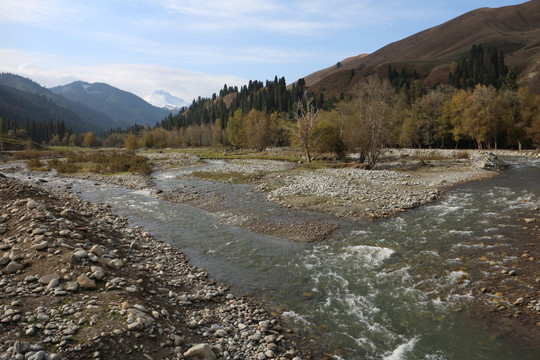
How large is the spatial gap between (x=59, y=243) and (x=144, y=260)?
3.47 m

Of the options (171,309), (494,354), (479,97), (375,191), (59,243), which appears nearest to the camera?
(494,354)

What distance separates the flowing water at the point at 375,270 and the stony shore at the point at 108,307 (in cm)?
139

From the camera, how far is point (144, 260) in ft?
44.8

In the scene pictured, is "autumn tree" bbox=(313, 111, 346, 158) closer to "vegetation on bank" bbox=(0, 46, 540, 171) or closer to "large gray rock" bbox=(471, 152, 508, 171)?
"vegetation on bank" bbox=(0, 46, 540, 171)

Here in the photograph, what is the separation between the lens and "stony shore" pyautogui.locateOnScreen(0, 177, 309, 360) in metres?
6.99

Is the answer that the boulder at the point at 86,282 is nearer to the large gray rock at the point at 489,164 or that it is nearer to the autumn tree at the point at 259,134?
the large gray rock at the point at 489,164

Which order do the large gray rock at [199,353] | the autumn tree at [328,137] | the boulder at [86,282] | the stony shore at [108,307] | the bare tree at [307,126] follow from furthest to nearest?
the autumn tree at [328,137] < the bare tree at [307,126] < the boulder at [86,282] < the large gray rock at [199,353] < the stony shore at [108,307]

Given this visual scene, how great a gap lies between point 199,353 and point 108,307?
2.88 m

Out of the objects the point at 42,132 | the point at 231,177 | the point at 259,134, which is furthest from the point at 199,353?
the point at 42,132

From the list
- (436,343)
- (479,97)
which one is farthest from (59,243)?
(479,97)

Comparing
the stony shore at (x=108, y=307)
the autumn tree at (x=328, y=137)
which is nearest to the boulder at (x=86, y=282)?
the stony shore at (x=108, y=307)

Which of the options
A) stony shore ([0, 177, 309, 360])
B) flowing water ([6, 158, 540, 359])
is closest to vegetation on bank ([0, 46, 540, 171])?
flowing water ([6, 158, 540, 359])

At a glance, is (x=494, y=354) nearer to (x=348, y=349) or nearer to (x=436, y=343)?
(x=436, y=343)

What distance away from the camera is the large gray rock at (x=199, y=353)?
7.33 m
